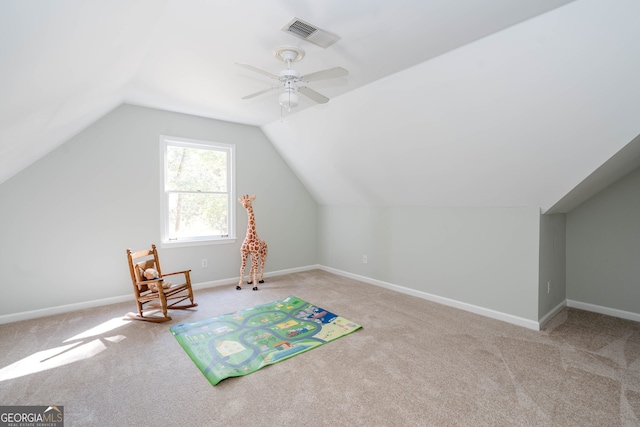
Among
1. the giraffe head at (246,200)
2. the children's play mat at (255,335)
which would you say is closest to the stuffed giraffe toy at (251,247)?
the giraffe head at (246,200)

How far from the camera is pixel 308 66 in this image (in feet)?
8.64

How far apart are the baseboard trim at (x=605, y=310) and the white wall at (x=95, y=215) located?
4643mm

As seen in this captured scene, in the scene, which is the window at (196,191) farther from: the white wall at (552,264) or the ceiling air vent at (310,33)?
the white wall at (552,264)

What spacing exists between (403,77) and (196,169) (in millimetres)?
3133

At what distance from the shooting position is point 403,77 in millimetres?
2703

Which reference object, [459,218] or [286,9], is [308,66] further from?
[459,218]

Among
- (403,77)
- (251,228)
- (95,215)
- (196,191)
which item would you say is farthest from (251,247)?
(403,77)

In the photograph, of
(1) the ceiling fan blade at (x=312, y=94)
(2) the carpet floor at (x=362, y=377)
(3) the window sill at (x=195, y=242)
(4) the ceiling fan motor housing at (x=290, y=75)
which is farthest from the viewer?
(3) the window sill at (x=195, y=242)

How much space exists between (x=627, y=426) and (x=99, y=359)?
3664mm

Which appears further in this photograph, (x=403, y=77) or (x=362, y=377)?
(x=403, y=77)

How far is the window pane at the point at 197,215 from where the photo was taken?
418cm

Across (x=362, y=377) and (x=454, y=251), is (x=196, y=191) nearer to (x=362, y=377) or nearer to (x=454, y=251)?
(x=362, y=377)

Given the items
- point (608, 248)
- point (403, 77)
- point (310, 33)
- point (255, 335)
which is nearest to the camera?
point (310, 33)

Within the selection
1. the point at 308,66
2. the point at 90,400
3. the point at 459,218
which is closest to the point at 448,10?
the point at 308,66
